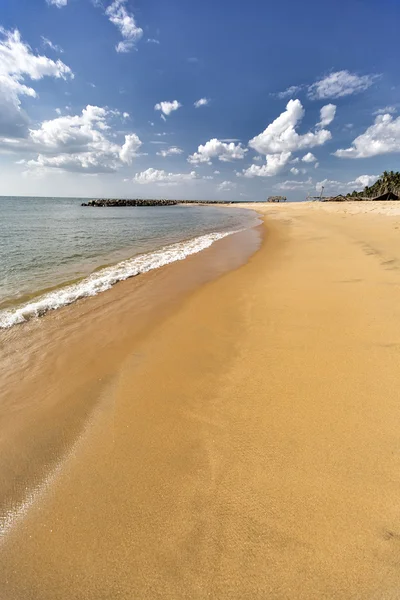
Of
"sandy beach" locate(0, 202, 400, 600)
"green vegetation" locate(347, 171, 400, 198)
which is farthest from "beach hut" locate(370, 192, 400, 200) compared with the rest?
"sandy beach" locate(0, 202, 400, 600)

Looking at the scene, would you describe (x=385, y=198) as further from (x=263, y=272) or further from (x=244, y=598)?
(x=244, y=598)

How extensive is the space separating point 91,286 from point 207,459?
272 inches

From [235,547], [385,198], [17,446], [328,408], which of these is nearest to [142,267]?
[17,446]

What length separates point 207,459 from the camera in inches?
98.9

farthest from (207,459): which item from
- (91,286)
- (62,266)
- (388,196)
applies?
(388,196)

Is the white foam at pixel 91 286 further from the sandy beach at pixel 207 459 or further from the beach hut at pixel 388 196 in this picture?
the beach hut at pixel 388 196

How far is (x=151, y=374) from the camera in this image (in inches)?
152

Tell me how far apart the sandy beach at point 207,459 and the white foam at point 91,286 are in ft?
3.73

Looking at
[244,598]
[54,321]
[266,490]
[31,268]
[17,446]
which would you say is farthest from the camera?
[31,268]

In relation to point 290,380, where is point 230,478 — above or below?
below

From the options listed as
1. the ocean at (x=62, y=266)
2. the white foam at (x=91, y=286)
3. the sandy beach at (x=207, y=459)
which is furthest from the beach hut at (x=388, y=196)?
the sandy beach at (x=207, y=459)

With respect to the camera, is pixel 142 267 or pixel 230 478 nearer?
pixel 230 478

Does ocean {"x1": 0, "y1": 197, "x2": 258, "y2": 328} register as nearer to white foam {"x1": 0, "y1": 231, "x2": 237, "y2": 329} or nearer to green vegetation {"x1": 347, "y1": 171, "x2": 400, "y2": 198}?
white foam {"x1": 0, "y1": 231, "x2": 237, "y2": 329}

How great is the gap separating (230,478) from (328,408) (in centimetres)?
138
